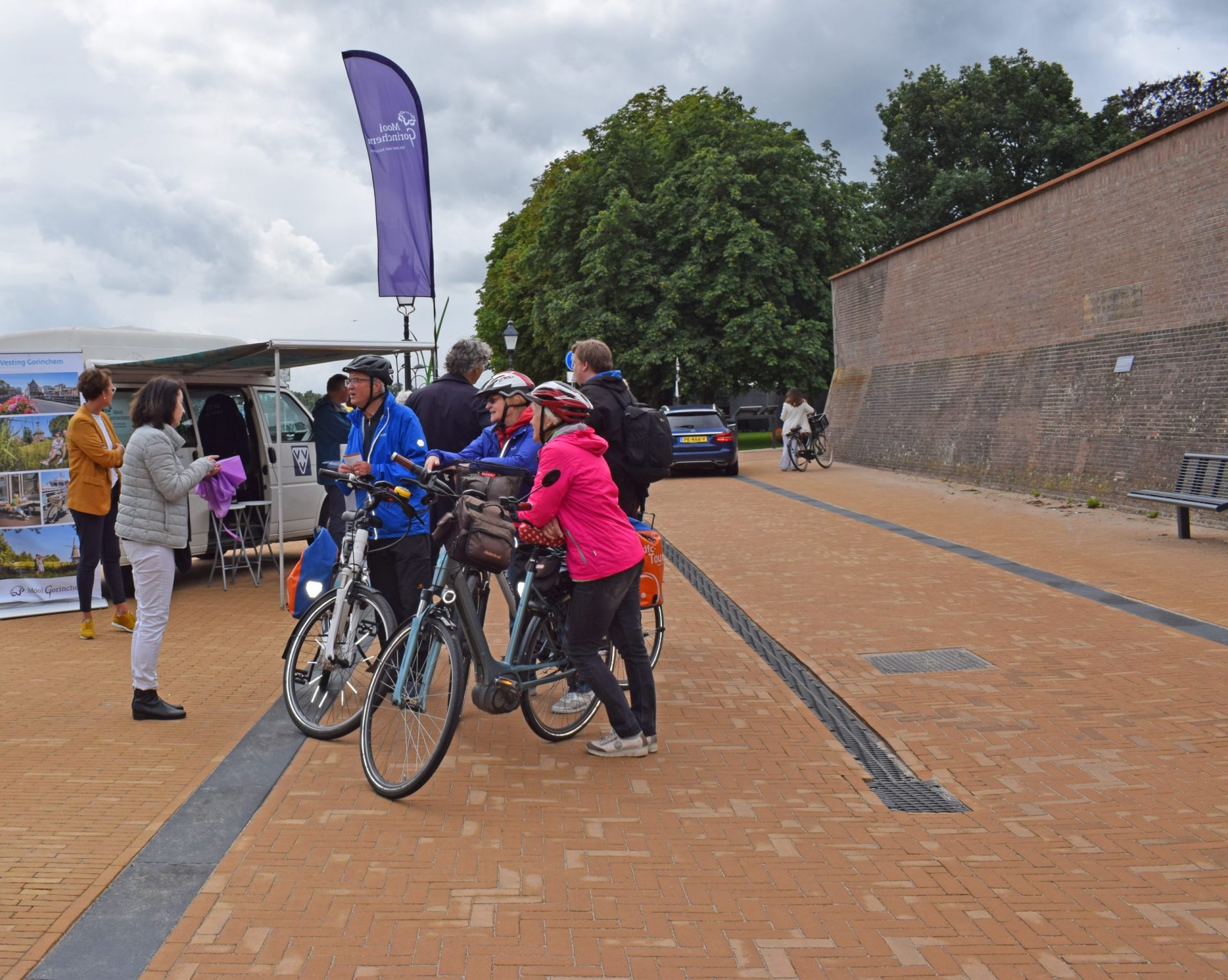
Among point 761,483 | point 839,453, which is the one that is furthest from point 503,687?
point 839,453

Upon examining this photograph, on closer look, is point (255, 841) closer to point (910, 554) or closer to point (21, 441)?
point (21, 441)

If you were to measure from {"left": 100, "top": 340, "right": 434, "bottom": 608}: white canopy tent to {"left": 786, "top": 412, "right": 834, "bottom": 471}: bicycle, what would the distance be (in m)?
16.2

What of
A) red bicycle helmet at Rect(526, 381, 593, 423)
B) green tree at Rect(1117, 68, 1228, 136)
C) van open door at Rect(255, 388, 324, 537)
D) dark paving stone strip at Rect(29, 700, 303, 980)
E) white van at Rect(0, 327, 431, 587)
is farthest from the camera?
green tree at Rect(1117, 68, 1228, 136)

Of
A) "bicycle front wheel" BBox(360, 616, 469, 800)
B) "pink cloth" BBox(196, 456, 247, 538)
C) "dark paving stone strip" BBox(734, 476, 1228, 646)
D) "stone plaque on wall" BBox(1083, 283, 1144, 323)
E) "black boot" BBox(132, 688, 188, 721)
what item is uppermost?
"stone plaque on wall" BBox(1083, 283, 1144, 323)

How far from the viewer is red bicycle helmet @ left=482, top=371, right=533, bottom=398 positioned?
6199 millimetres

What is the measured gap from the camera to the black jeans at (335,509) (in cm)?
690

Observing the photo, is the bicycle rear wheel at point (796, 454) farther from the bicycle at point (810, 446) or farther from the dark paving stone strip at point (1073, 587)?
the dark paving stone strip at point (1073, 587)

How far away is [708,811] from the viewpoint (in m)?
4.59

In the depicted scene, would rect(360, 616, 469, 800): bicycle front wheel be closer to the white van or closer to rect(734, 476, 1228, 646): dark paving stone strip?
rect(734, 476, 1228, 646): dark paving stone strip

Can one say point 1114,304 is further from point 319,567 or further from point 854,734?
point 319,567

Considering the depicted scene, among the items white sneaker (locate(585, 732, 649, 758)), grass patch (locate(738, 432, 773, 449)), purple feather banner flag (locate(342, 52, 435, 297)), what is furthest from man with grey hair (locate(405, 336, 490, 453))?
grass patch (locate(738, 432, 773, 449))

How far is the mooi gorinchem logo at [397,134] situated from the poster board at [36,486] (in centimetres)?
678

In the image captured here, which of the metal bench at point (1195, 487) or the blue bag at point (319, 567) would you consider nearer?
the blue bag at point (319, 567)

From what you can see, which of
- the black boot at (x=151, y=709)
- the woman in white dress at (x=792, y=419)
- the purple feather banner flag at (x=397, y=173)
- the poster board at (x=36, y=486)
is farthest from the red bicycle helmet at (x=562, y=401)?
the woman in white dress at (x=792, y=419)
